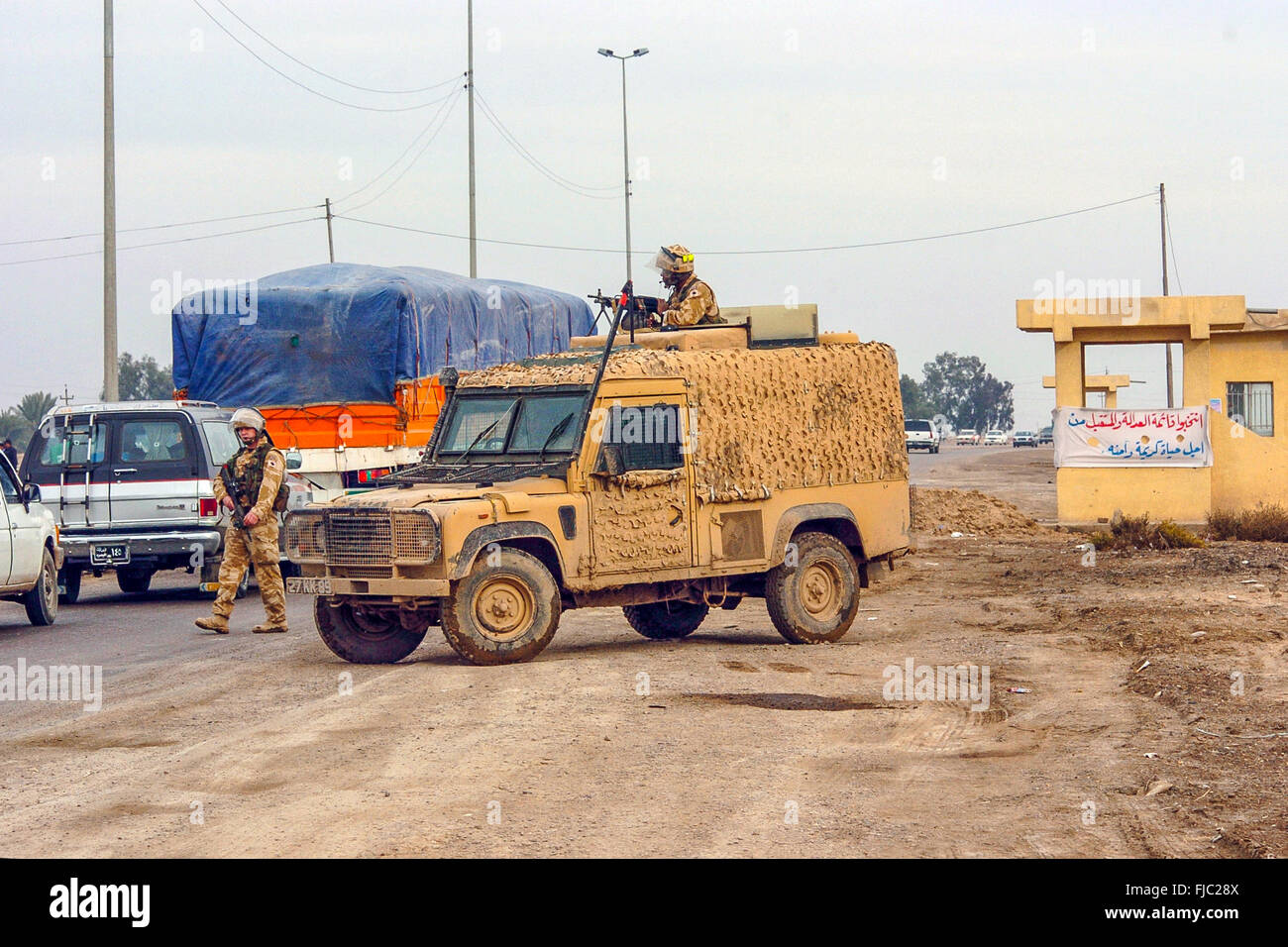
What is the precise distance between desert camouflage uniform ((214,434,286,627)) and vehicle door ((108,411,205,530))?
3404mm

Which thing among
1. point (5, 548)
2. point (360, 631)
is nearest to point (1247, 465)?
point (360, 631)

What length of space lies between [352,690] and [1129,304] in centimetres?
1913

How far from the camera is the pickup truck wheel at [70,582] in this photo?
18.4m

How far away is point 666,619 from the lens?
46.1ft

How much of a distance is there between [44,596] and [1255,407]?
19.7 m

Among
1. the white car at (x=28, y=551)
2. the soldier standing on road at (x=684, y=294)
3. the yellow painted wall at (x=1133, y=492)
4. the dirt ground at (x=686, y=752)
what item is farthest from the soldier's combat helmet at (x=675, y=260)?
the yellow painted wall at (x=1133, y=492)

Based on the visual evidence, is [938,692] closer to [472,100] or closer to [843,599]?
[843,599]

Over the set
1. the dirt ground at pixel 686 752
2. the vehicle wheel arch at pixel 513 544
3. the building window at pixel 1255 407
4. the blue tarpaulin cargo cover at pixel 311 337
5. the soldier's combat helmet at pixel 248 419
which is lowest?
the dirt ground at pixel 686 752

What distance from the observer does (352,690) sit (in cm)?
1054

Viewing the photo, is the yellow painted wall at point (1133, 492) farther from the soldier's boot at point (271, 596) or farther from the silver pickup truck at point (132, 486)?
the soldier's boot at point (271, 596)

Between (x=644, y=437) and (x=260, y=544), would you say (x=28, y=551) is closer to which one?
(x=260, y=544)

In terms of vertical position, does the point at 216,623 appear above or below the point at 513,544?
below

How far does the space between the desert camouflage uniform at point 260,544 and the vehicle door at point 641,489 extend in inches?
143
